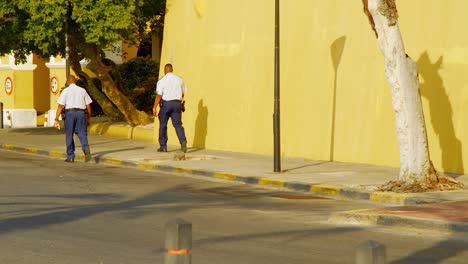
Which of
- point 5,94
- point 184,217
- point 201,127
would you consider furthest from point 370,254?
point 5,94

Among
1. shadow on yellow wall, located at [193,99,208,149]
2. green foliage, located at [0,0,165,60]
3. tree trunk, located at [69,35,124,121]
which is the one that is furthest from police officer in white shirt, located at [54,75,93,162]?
tree trunk, located at [69,35,124,121]

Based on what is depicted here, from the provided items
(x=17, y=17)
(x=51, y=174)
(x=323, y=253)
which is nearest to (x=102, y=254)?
(x=323, y=253)

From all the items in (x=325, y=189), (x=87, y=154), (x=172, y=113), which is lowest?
(x=325, y=189)

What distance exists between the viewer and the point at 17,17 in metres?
32.2

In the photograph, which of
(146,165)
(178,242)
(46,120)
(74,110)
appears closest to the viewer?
(178,242)

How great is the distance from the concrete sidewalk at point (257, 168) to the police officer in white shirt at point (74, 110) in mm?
737

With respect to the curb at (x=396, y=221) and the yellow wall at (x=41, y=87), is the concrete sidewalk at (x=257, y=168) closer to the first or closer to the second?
the curb at (x=396, y=221)

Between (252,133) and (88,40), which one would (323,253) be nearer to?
(252,133)

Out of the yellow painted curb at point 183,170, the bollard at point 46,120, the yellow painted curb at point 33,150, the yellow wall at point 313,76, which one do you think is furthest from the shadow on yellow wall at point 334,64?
the bollard at point 46,120

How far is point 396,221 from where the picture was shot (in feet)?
47.9

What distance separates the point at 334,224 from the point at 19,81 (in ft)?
104

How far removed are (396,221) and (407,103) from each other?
159 inches

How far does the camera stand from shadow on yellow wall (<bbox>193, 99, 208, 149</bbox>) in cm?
2936

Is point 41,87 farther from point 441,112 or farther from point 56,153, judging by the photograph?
point 441,112
